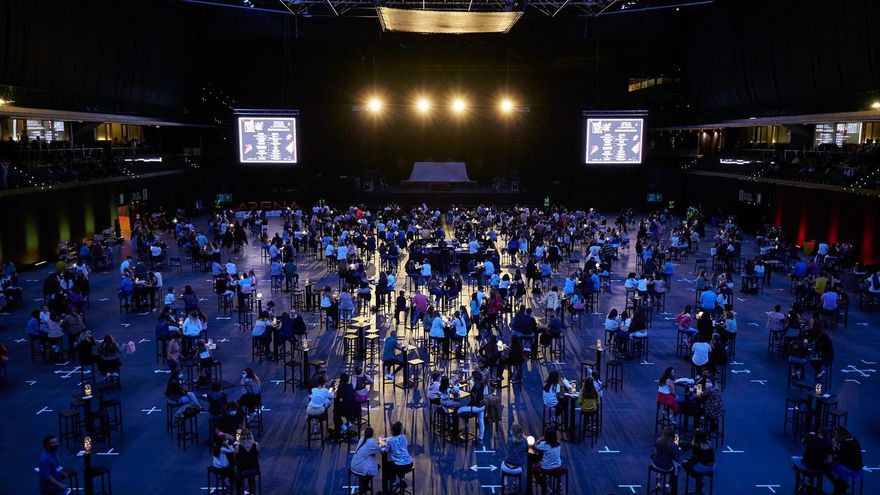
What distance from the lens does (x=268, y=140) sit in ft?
128

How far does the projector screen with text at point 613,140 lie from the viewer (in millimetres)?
38875

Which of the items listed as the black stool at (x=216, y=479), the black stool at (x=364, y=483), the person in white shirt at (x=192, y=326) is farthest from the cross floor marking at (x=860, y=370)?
the person in white shirt at (x=192, y=326)

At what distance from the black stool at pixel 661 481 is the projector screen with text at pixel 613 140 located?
30519mm

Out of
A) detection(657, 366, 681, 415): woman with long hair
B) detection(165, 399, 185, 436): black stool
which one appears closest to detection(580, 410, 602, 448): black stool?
detection(657, 366, 681, 415): woman with long hair

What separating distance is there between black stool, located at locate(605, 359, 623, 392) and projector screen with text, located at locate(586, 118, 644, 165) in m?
26.2

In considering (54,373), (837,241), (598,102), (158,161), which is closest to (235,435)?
(54,373)

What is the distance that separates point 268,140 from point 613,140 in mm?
19064

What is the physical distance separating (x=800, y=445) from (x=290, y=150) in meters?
32.3

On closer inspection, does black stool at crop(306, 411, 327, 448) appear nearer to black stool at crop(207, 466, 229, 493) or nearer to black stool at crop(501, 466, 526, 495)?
black stool at crop(207, 466, 229, 493)

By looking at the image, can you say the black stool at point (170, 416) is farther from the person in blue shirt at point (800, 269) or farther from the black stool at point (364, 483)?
the person in blue shirt at point (800, 269)

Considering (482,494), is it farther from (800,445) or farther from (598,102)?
(598,102)

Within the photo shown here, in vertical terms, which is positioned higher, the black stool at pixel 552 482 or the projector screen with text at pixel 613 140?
the projector screen with text at pixel 613 140

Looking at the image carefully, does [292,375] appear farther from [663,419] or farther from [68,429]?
[663,419]

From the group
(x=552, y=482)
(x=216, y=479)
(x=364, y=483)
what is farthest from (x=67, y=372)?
(x=552, y=482)
